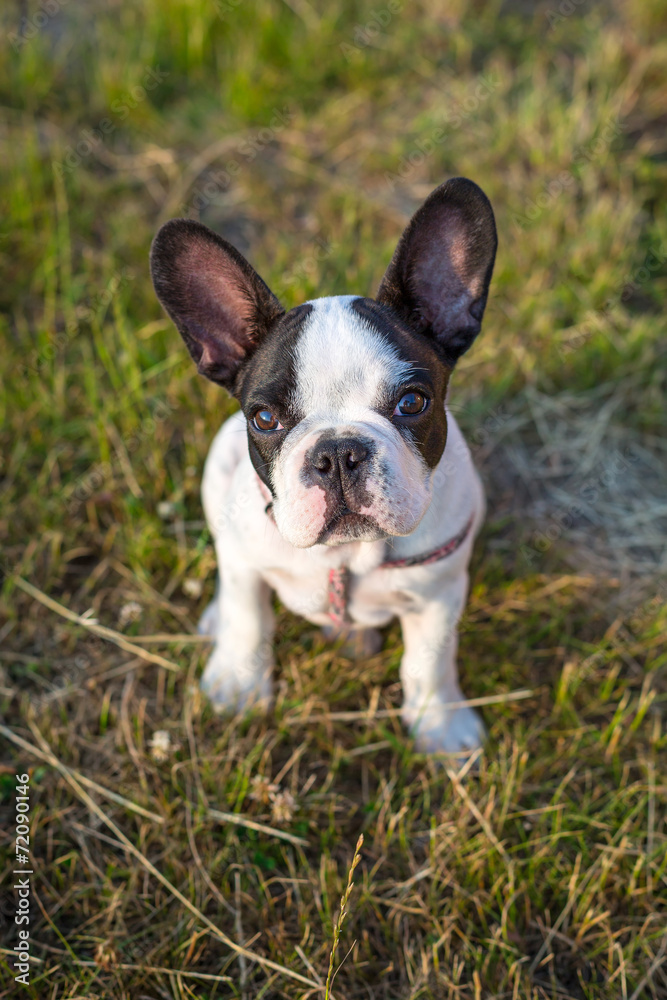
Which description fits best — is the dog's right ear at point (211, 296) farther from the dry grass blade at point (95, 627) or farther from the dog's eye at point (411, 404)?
the dry grass blade at point (95, 627)

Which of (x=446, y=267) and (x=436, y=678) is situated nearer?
(x=446, y=267)

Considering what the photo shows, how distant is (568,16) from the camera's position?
5965 millimetres

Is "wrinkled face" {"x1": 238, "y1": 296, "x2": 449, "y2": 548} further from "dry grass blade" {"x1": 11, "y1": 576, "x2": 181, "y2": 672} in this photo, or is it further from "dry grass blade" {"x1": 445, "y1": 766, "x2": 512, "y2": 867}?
"dry grass blade" {"x1": 11, "y1": 576, "x2": 181, "y2": 672}

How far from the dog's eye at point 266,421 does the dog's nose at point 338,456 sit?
0.80 ft

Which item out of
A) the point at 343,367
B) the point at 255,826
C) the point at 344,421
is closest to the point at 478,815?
the point at 255,826

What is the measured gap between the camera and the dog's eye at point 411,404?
7.76 ft

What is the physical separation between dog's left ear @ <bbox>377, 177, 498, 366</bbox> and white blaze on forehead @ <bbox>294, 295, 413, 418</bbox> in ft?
0.88

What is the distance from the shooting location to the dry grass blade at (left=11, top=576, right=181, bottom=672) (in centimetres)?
346

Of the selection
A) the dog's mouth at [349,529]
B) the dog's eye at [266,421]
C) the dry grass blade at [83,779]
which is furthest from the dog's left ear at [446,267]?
the dry grass blade at [83,779]

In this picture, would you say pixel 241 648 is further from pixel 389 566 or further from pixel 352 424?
pixel 352 424

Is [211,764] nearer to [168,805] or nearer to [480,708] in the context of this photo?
[168,805]

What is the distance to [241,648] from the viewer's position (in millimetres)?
3193

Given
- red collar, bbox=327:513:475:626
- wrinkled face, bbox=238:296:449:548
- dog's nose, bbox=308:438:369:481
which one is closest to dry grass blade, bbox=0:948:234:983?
red collar, bbox=327:513:475:626

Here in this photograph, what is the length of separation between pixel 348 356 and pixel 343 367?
0.03m
